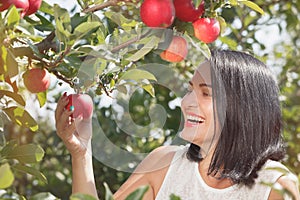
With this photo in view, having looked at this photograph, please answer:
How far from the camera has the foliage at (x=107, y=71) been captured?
111 cm

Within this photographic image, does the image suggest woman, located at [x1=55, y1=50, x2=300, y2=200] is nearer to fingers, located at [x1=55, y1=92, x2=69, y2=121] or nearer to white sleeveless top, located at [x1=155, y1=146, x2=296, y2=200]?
white sleeveless top, located at [x1=155, y1=146, x2=296, y2=200]

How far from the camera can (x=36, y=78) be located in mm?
1205

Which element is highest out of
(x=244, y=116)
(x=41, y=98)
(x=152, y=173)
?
(x=41, y=98)

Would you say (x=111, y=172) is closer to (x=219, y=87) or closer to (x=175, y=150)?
(x=175, y=150)

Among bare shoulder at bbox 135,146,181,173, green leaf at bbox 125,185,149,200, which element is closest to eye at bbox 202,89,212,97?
bare shoulder at bbox 135,146,181,173

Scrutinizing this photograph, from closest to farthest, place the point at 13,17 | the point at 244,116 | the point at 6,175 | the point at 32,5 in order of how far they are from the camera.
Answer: the point at 6,175 < the point at 13,17 < the point at 32,5 < the point at 244,116

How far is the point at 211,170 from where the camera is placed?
1.85m

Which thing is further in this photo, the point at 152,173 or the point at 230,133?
the point at 152,173

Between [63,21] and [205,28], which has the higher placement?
[63,21]

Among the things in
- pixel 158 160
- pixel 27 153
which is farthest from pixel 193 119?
pixel 27 153

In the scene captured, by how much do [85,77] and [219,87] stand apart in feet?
1.91

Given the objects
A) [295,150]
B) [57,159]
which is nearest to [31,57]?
[57,159]

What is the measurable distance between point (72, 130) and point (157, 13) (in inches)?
17.1

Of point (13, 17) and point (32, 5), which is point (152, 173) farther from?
point (13, 17)
